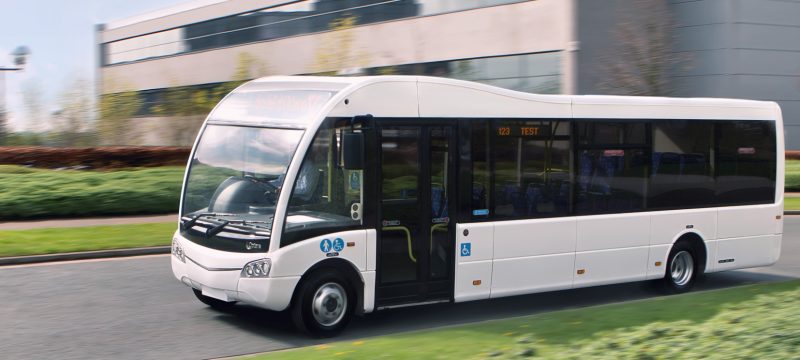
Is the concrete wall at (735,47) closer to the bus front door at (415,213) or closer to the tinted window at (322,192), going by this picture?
the bus front door at (415,213)

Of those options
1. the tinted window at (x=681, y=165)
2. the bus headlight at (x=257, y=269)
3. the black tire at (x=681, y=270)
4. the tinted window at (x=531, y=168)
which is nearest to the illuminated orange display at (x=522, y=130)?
the tinted window at (x=531, y=168)

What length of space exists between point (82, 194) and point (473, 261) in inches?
469

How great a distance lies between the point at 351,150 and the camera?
9.13m

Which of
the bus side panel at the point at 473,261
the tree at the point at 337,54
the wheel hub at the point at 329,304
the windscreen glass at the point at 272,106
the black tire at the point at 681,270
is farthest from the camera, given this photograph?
the tree at the point at 337,54

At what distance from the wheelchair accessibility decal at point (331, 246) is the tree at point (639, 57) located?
23819 millimetres

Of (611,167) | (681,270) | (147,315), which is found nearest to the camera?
(147,315)

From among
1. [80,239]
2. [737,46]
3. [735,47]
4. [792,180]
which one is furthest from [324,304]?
[737,46]

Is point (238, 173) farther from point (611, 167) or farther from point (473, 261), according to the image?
point (611, 167)

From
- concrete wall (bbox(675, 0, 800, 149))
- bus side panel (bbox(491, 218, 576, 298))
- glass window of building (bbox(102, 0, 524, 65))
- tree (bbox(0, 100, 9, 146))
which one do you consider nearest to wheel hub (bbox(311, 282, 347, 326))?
bus side panel (bbox(491, 218, 576, 298))

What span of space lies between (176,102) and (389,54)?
8754 millimetres

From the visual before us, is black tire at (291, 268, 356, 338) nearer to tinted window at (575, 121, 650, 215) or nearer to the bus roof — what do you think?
the bus roof

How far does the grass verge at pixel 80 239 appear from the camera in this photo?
14422 mm

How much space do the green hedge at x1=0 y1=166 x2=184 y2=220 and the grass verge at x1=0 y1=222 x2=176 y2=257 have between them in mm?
2204

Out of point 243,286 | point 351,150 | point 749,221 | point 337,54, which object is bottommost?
point 243,286
